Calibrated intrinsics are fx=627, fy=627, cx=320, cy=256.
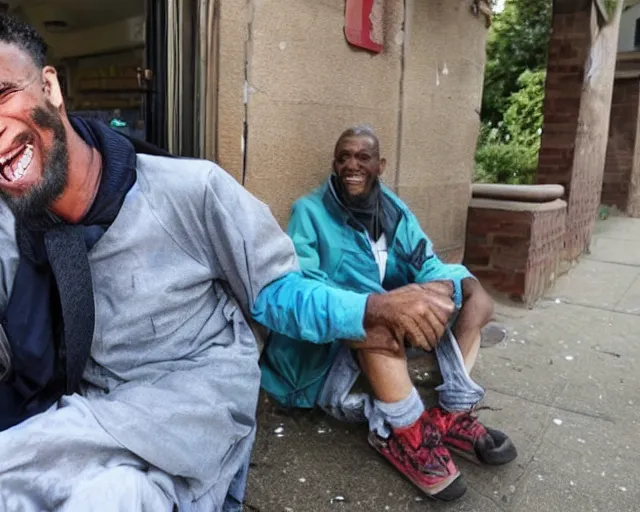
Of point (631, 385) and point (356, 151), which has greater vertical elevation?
point (356, 151)

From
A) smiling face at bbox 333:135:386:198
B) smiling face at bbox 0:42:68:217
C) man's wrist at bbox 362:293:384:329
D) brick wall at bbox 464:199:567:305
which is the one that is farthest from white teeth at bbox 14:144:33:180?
brick wall at bbox 464:199:567:305

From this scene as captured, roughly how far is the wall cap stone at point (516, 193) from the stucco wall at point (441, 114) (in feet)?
1.17

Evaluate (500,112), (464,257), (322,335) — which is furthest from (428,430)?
(500,112)

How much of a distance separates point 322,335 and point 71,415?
72 centimetres

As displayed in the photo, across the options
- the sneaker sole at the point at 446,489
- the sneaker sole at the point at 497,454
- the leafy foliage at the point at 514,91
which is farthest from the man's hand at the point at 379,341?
the leafy foliage at the point at 514,91

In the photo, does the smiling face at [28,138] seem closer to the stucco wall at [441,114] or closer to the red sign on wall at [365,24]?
the red sign on wall at [365,24]

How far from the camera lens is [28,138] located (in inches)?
55.7

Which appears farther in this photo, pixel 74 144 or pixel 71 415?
pixel 74 144

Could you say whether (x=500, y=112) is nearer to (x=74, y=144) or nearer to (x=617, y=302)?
(x=617, y=302)

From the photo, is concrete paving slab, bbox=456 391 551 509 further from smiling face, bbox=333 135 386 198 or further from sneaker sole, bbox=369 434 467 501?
smiling face, bbox=333 135 386 198

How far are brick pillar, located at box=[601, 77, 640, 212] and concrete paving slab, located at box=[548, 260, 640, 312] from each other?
3.65 m

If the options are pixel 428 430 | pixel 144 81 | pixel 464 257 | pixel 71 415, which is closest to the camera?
pixel 71 415

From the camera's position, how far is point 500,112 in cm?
1301

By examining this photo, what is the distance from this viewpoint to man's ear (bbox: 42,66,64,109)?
57.9 inches
